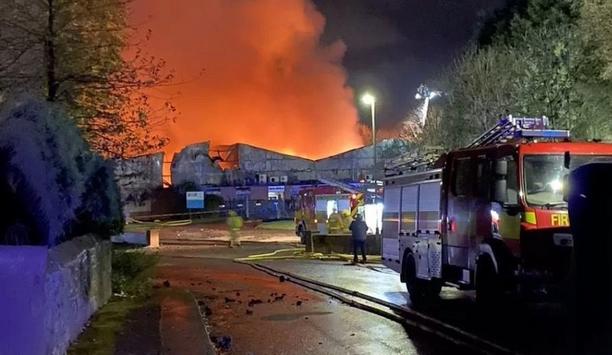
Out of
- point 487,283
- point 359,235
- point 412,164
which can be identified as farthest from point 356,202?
point 487,283

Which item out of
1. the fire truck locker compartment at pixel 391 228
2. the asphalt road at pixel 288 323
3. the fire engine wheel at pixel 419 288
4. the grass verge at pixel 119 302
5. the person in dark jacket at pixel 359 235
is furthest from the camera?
the person in dark jacket at pixel 359 235

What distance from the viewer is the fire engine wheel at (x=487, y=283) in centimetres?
1276

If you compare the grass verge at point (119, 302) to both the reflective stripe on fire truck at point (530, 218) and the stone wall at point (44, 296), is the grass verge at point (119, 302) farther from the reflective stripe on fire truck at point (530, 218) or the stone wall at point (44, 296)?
the reflective stripe on fire truck at point (530, 218)

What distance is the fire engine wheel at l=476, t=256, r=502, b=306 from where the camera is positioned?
41.9 ft

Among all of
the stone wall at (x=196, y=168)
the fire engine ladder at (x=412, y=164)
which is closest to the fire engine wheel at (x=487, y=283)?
the fire engine ladder at (x=412, y=164)

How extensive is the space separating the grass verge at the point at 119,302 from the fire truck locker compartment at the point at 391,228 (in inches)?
199

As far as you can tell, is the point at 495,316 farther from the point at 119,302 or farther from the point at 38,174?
the point at 38,174

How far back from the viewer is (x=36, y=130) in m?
10.5

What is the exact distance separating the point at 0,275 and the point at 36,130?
15.1ft

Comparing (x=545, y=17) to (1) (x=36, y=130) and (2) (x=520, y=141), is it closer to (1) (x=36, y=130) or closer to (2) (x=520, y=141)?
(2) (x=520, y=141)

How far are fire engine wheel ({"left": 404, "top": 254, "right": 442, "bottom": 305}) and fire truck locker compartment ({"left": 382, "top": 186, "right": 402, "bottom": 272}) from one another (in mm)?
1005

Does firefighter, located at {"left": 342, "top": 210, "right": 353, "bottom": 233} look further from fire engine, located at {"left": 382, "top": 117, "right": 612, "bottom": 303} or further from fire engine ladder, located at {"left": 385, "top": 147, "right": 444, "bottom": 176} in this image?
fire engine, located at {"left": 382, "top": 117, "right": 612, "bottom": 303}

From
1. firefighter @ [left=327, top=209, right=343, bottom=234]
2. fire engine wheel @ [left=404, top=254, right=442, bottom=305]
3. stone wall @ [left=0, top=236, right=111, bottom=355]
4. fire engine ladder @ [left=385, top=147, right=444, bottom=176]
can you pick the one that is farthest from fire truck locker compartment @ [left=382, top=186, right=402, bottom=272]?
firefighter @ [left=327, top=209, right=343, bottom=234]

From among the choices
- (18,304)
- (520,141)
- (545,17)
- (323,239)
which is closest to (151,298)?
(520,141)
